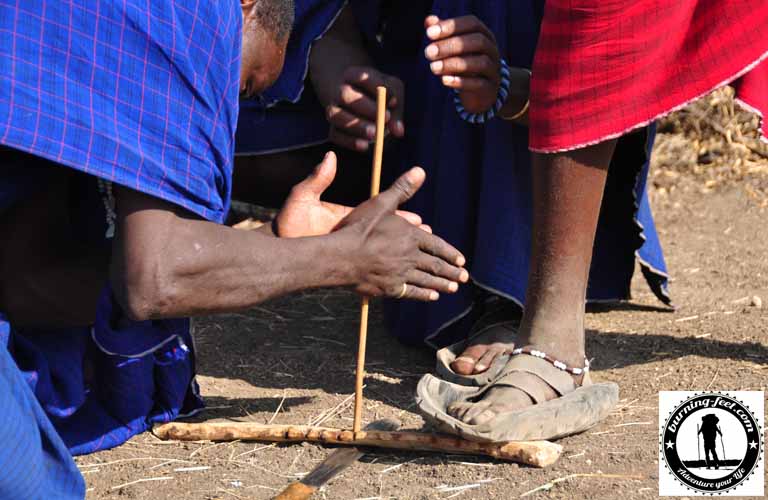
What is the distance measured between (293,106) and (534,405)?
58.1 inches

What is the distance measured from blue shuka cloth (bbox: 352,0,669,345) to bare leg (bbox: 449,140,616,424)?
39 centimetres

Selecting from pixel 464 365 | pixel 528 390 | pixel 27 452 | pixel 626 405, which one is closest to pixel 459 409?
pixel 528 390

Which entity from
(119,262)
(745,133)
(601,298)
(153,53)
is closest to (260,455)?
(119,262)

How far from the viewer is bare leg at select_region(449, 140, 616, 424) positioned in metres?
2.67

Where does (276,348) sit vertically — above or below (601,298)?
below

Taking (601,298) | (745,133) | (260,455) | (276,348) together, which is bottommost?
(260,455)

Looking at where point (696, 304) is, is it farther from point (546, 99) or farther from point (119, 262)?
point (119, 262)

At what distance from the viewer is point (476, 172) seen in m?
3.23

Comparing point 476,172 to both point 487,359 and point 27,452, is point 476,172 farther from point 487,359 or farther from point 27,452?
point 27,452

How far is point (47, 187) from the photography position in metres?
2.38

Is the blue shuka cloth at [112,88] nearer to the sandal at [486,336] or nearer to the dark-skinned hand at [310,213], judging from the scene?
the dark-skinned hand at [310,213]

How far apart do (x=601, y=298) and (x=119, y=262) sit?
6.30 ft

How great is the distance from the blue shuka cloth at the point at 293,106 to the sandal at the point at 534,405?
1.18 meters

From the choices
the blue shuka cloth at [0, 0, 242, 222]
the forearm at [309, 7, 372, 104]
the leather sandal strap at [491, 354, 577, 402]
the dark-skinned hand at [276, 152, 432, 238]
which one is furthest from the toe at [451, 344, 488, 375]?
the blue shuka cloth at [0, 0, 242, 222]
